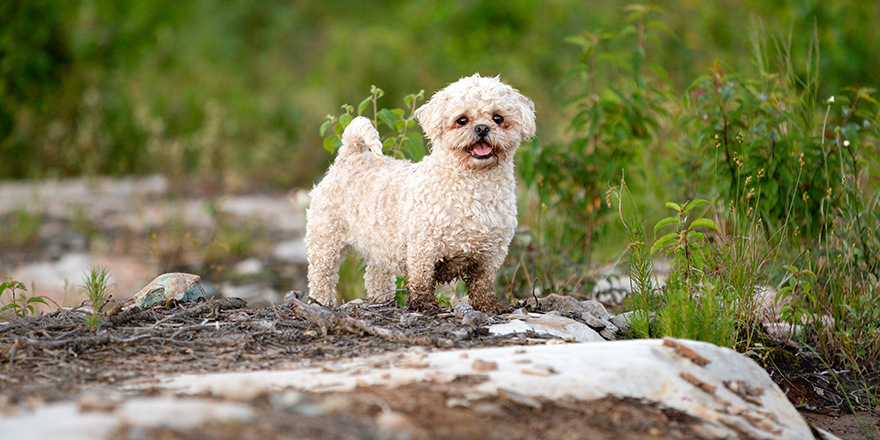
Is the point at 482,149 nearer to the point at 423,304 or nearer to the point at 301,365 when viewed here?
the point at 423,304

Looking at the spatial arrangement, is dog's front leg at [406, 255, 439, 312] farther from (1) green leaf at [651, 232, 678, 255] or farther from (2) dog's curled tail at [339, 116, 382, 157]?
(1) green leaf at [651, 232, 678, 255]

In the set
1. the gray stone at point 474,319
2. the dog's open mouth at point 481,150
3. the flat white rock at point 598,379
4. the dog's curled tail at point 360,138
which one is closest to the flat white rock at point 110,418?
the flat white rock at point 598,379

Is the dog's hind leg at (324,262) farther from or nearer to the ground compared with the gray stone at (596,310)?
farther from the ground

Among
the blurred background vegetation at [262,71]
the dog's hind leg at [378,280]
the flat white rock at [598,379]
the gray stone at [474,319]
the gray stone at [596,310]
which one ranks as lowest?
the flat white rock at [598,379]

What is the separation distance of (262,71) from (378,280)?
13343 mm

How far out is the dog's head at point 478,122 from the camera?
4.25m

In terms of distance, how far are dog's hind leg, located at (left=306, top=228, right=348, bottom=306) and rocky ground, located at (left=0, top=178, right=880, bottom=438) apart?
0.43m

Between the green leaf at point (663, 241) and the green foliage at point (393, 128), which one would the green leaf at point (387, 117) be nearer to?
the green foliage at point (393, 128)

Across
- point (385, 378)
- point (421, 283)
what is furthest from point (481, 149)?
point (385, 378)

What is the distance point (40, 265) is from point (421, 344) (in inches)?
233

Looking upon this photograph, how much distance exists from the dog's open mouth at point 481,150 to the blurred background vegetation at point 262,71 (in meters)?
4.92

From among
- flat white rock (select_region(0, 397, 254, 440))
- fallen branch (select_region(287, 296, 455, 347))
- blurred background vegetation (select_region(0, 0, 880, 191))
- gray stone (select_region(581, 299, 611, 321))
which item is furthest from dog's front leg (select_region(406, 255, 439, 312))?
blurred background vegetation (select_region(0, 0, 880, 191))

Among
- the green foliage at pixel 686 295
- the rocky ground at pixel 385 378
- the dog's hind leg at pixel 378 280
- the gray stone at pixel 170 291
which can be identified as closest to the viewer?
the rocky ground at pixel 385 378

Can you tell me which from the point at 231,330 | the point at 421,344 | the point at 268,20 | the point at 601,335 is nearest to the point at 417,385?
the point at 421,344
